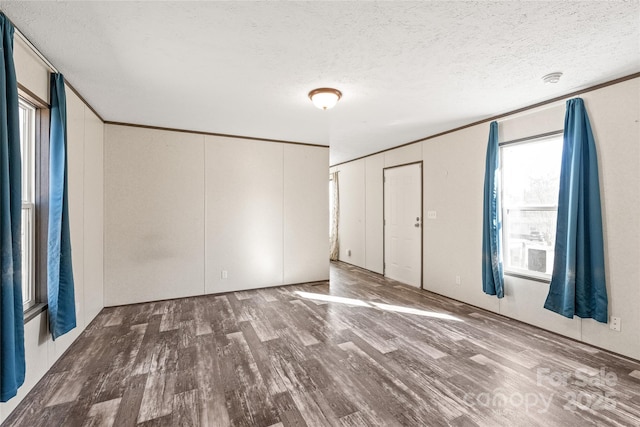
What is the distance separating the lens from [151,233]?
4199mm

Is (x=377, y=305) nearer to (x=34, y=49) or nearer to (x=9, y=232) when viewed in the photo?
(x=9, y=232)

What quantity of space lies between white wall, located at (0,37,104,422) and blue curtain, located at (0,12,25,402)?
0.33m

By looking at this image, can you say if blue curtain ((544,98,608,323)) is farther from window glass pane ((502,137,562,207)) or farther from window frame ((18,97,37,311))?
window frame ((18,97,37,311))

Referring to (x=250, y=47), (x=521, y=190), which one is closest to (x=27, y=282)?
(x=250, y=47)

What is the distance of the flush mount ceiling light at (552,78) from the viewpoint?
2.61 m

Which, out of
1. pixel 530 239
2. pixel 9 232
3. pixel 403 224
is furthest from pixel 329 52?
pixel 403 224

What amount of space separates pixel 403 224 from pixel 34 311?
4876 mm

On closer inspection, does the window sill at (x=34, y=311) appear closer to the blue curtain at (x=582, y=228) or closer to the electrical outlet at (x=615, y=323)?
the blue curtain at (x=582, y=228)

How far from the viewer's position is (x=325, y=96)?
2.93m

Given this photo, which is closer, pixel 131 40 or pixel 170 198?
pixel 131 40

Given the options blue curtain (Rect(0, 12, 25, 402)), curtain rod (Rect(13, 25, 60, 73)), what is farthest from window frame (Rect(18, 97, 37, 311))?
blue curtain (Rect(0, 12, 25, 402))

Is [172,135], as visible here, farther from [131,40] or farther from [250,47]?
[250,47]

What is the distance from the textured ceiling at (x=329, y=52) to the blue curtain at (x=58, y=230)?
0.37 m

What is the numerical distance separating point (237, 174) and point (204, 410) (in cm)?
343
